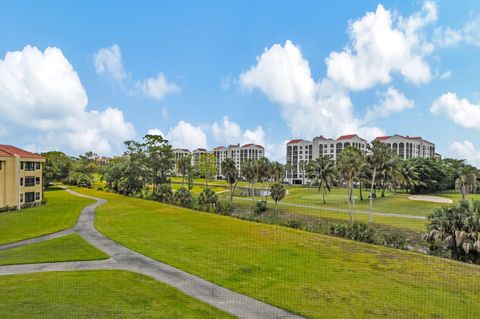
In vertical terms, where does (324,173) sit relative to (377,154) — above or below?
below

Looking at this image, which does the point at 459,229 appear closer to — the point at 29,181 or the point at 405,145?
the point at 29,181

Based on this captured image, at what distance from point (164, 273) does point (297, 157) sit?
110 metres

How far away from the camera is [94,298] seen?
1165 cm

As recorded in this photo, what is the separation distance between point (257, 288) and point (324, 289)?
2.98m

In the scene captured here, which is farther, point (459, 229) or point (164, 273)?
point (459, 229)

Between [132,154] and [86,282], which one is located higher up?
[132,154]

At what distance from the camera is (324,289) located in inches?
519

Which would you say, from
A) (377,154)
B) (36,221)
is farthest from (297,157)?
(36,221)

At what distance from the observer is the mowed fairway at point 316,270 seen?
11.7 meters

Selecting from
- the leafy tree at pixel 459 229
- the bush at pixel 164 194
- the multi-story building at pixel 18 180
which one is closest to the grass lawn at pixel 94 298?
the leafy tree at pixel 459 229

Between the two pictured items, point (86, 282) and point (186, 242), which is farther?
point (186, 242)

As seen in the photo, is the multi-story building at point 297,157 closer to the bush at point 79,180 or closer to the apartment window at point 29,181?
the bush at point 79,180

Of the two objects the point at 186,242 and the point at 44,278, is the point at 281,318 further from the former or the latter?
the point at 186,242

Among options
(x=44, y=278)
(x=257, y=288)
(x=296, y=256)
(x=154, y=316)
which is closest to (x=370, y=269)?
(x=296, y=256)
